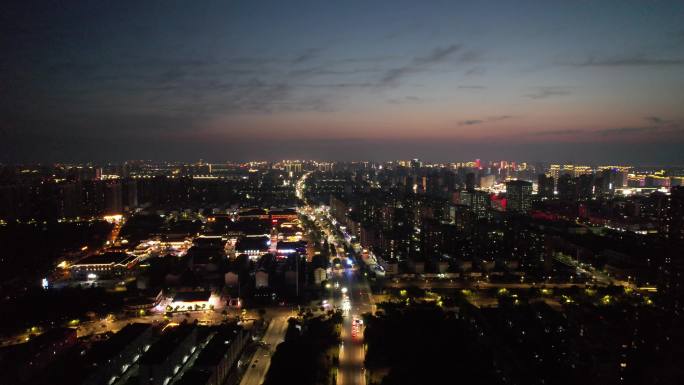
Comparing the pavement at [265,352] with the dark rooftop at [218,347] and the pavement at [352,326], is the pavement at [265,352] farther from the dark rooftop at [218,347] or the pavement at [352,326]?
the pavement at [352,326]

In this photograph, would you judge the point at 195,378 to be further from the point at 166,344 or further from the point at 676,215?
the point at 676,215

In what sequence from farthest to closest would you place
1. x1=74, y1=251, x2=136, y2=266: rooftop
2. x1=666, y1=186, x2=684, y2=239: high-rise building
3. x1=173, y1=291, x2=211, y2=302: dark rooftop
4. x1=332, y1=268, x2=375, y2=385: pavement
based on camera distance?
1. x1=74, y1=251, x2=136, y2=266: rooftop
2. x1=666, y1=186, x2=684, y2=239: high-rise building
3. x1=173, y1=291, x2=211, y2=302: dark rooftop
4. x1=332, y1=268, x2=375, y2=385: pavement

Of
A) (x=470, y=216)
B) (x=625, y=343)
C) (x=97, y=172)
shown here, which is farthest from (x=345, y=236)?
(x=97, y=172)

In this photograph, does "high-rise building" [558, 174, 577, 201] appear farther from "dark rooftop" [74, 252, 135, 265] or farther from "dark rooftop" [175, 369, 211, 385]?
"dark rooftop" [175, 369, 211, 385]

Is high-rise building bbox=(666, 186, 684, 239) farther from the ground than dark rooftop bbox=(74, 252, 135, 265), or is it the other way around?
high-rise building bbox=(666, 186, 684, 239)

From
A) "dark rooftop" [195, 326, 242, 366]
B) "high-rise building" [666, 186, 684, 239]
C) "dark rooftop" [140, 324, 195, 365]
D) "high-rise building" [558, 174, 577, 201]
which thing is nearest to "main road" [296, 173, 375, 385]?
"dark rooftop" [195, 326, 242, 366]

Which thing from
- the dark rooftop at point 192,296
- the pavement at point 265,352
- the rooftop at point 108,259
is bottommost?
the pavement at point 265,352

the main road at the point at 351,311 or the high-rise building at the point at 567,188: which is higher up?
the high-rise building at the point at 567,188

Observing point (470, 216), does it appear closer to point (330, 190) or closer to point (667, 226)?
point (667, 226)

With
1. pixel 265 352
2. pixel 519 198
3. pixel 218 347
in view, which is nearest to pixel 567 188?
pixel 519 198

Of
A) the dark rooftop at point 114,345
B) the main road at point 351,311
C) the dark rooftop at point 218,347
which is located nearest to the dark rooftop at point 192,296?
the dark rooftop at point 114,345
